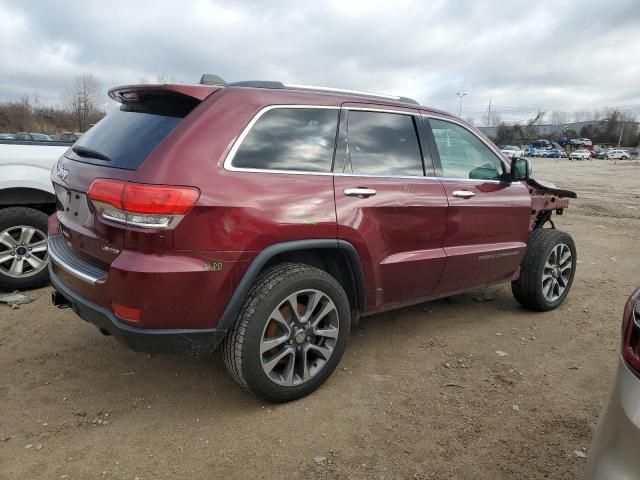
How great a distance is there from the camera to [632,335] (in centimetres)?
163

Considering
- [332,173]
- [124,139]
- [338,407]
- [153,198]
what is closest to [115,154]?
[124,139]

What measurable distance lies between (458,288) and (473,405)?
1.15 meters

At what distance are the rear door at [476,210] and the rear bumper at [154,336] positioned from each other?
191 cm

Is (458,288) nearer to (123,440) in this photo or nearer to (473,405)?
(473,405)

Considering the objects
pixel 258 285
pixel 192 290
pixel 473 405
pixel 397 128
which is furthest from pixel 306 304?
pixel 397 128

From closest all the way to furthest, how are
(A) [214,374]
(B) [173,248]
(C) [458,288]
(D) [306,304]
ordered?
(B) [173,248]
(D) [306,304]
(A) [214,374]
(C) [458,288]

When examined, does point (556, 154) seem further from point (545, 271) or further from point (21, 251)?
point (21, 251)

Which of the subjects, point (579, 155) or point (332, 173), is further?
point (579, 155)

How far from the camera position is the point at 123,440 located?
265 cm

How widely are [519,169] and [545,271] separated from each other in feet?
3.53

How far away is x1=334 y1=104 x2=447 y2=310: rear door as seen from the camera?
10.2 ft

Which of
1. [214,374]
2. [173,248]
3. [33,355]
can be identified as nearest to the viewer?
[173,248]

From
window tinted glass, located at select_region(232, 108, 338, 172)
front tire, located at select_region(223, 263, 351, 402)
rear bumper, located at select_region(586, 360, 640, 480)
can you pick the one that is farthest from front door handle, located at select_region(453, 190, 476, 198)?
rear bumper, located at select_region(586, 360, 640, 480)

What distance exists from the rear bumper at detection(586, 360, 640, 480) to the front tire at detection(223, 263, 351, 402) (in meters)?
1.63
